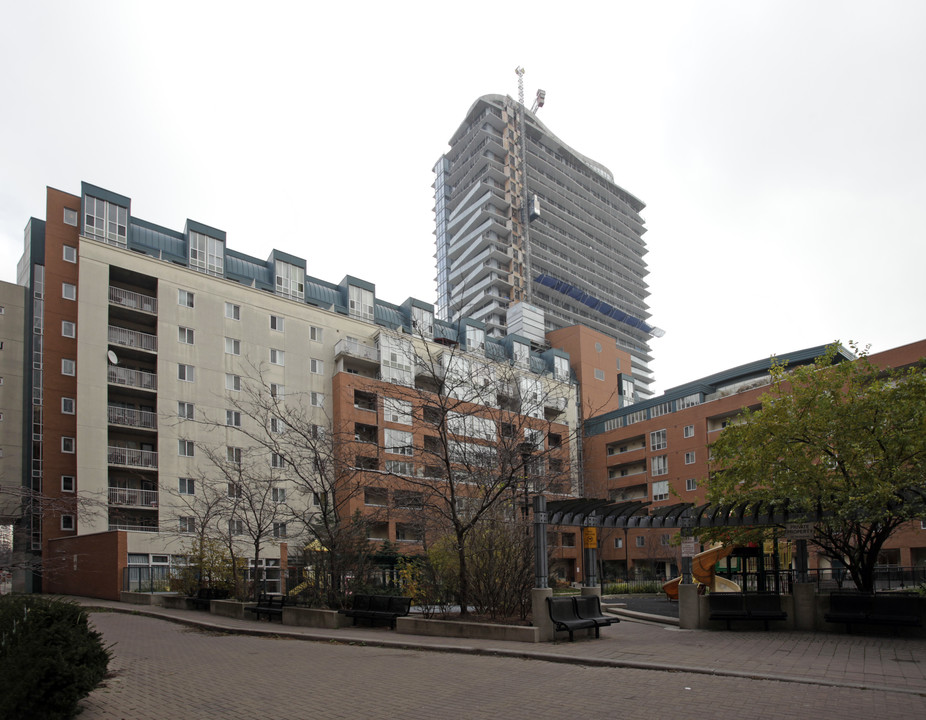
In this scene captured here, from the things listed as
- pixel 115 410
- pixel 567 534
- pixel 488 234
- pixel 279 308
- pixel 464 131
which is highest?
pixel 464 131

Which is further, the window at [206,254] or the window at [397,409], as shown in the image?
the window at [206,254]

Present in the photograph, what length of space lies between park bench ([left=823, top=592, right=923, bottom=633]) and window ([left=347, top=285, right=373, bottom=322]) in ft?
169

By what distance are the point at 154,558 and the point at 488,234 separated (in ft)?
330

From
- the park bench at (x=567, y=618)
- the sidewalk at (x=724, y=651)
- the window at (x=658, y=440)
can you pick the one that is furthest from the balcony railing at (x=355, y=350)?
the park bench at (x=567, y=618)

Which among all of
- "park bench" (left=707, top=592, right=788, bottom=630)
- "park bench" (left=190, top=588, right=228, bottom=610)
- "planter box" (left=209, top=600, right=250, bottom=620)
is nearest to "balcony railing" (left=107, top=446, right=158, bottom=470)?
"park bench" (left=190, top=588, right=228, bottom=610)

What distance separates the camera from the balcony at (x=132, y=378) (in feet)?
154

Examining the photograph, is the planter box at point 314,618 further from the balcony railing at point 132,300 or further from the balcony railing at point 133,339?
the balcony railing at point 132,300

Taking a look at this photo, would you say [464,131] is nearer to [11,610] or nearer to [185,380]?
[185,380]

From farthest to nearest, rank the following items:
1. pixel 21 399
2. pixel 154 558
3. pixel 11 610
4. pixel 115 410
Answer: pixel 21 399 → pixel 115 410 → pixel 154 558 → pixel 11 610

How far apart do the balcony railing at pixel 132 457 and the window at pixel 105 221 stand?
13.9 m

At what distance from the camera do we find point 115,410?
4688 cm

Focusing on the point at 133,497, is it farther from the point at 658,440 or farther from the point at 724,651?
the point at 658,440

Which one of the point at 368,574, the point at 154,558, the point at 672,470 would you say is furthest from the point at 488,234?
the point at 368,574

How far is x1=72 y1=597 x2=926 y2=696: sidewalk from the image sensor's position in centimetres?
1005
